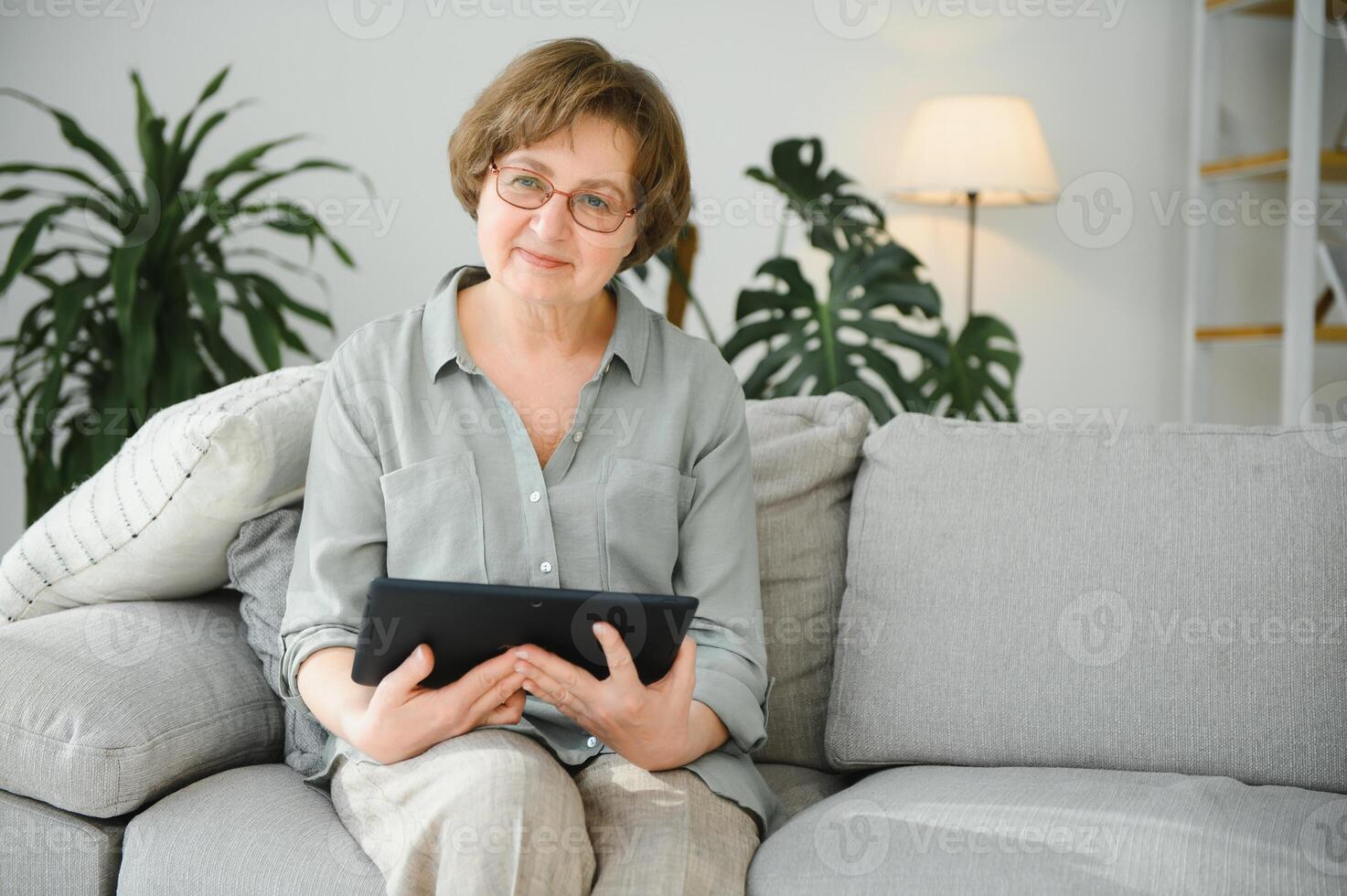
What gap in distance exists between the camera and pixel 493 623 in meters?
1.03

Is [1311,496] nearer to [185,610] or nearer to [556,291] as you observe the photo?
[556,291]

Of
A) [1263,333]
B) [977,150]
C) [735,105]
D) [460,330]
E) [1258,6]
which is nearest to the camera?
[460,330]

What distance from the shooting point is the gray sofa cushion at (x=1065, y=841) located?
112 centimetres

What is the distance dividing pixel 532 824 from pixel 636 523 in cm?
38

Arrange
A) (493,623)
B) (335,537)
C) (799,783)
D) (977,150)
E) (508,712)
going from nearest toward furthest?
(493,623) → (508,712) → (335,537) → (799,783) → (977,150)

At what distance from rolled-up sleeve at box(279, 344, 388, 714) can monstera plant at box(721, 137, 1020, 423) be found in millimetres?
964

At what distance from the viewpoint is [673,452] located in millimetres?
1356

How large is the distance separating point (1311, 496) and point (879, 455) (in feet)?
1.63

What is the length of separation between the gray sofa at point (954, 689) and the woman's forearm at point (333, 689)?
12 cm
